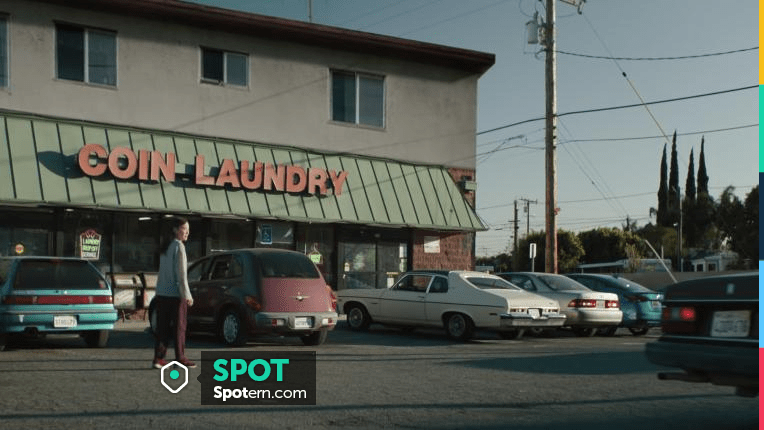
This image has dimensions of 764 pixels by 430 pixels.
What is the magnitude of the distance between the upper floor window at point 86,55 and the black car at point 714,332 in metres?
15.7

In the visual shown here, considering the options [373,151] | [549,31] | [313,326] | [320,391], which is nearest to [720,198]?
[549,31]

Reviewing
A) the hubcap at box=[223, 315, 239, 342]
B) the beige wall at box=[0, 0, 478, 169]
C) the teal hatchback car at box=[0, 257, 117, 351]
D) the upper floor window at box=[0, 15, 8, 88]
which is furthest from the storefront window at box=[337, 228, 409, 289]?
the teal hatchback car at box=[0, 257, 117, 351]

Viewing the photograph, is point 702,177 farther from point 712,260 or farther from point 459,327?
point 459,327

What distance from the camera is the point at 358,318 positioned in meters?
18.2

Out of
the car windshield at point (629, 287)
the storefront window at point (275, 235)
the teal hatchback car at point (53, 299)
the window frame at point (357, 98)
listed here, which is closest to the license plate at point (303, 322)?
Answer: the teal hatchback car at point (53, 299)

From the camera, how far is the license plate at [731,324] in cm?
679

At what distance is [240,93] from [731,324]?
16.6 m

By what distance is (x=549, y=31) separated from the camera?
82.5ft

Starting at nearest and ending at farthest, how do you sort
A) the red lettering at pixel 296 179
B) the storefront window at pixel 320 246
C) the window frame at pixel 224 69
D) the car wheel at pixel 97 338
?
1. the car wheel at pixel 97 338
2. the window frame at pixel 224 69
3. the red lettering at pixel 296 179
4. the storefront window at pixel 320 246

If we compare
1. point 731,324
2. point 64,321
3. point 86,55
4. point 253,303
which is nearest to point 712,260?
point 86,55

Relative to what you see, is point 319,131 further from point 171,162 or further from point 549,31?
point 549,31

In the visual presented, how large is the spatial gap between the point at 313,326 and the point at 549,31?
49.1 feet

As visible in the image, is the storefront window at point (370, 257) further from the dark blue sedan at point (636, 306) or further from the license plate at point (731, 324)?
the license plate at point (731, 324)

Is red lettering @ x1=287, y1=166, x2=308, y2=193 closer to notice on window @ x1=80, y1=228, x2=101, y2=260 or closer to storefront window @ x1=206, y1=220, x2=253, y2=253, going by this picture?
storefront window @ x1=206, y1=220, x2=253, y2=253
